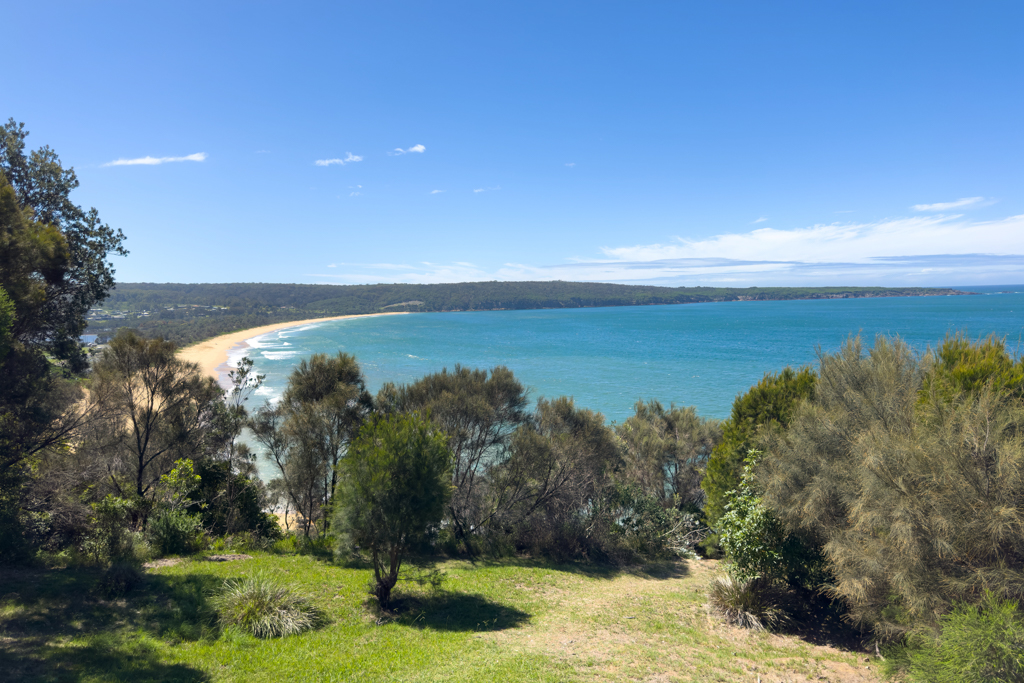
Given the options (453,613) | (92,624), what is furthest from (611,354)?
(92,624)

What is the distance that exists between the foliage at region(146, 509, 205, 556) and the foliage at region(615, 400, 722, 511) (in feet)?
53.1

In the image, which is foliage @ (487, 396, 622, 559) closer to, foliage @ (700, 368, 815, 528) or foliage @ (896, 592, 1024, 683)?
foliage @ (700, 368, 815, 528)

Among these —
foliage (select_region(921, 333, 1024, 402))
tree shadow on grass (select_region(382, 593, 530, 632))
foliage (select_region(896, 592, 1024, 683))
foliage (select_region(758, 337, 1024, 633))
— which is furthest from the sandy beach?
foliage (select_region(896, 592, 1024, 683))

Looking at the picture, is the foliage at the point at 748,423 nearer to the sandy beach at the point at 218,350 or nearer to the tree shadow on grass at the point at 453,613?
the tree shadow on grass at the point at 453,613

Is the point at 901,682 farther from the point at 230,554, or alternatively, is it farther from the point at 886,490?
the point at 230,554

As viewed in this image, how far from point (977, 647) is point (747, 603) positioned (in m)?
5.31

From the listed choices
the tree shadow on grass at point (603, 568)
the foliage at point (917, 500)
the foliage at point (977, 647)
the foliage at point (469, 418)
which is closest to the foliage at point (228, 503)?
the foliage at point (469, 418)

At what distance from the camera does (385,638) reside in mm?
9016

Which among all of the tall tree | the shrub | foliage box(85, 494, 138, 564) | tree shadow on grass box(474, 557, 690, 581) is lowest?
Answer: tree shadow on grass box(474, 557, 690, 581)

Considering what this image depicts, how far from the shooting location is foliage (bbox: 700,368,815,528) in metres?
14.5

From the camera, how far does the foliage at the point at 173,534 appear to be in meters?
12.9

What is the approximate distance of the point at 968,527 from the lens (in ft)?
22.8

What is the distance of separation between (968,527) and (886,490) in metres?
1.02

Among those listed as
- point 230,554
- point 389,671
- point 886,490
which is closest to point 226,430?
point 230,554
